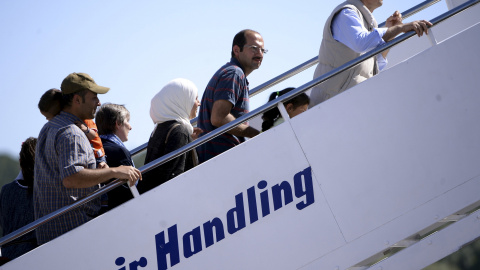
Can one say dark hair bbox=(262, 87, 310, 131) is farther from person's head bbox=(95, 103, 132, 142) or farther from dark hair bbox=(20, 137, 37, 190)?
dark hair bbox=(20, 137, 37, 190)

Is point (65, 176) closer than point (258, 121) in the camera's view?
Yes

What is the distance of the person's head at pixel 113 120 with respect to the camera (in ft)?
15.5

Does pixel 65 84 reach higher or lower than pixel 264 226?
higher

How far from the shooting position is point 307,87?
4391 mm

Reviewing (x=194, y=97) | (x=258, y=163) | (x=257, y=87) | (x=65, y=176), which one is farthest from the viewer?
(x=257, y=87)

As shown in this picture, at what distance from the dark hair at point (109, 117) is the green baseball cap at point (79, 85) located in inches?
14.0

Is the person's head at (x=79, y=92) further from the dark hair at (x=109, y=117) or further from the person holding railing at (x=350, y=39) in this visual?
the person holding railing at (x=350, y=39)

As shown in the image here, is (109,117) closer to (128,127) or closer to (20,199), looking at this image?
(128,127)

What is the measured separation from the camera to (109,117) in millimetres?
4734

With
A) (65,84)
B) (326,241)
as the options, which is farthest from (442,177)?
(65,84)

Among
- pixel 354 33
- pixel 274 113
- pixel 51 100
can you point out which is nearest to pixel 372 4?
pixel 354 33

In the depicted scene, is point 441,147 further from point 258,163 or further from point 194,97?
point 194,97

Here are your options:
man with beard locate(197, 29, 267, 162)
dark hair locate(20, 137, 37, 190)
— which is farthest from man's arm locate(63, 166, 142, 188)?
dark hair locate(20, 137, 37, 190)

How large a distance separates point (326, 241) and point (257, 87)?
2.38m
